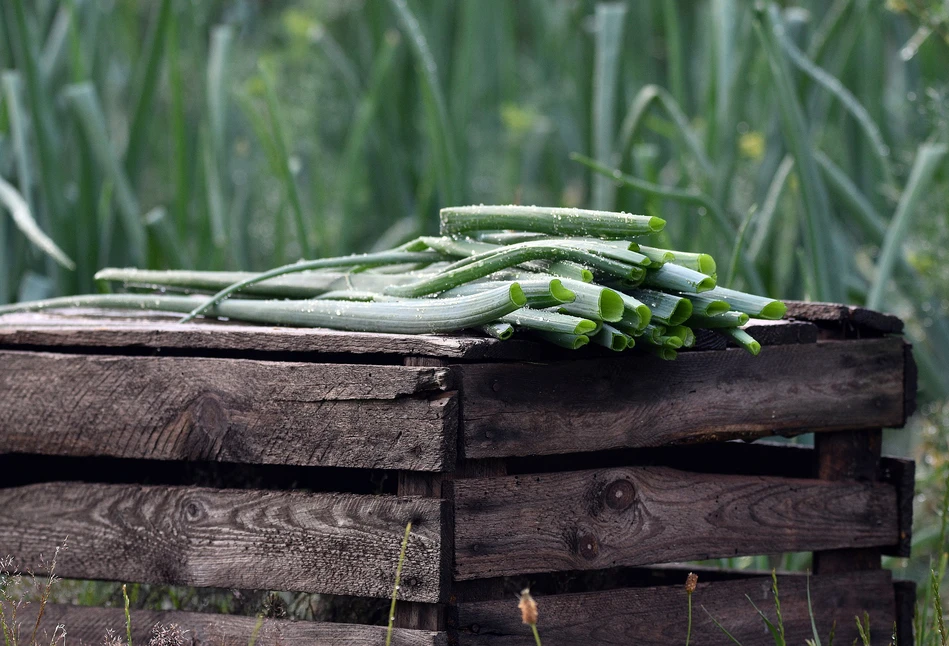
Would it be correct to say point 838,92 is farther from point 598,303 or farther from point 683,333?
point 598,303

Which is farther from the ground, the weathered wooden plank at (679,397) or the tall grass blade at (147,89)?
the tall grass blade at (147,89)

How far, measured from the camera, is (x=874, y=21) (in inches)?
103

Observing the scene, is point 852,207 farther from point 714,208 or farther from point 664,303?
point 664,303

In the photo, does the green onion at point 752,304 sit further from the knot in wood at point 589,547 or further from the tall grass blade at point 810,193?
the tall grass blade at point 810,193

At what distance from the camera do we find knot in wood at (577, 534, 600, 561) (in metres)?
1.22

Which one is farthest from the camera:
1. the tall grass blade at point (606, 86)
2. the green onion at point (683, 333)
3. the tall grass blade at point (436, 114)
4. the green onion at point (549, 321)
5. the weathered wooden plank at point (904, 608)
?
the tall grass blade at point (606, 86)

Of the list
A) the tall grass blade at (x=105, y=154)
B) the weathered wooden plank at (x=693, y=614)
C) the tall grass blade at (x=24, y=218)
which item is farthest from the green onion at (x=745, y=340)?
the tall grass blade at (x=105, y=154)

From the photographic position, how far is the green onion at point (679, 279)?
1.14 m

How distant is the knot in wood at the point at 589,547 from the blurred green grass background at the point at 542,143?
63 centimetres

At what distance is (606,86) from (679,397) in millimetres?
1172

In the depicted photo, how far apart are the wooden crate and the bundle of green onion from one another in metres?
0.05

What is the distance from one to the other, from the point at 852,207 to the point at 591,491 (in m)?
1.08

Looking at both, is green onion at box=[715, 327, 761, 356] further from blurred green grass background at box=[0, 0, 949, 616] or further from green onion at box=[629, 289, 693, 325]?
blurred green grass background at box=[0, 0, 949, 616]

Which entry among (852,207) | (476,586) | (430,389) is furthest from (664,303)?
(852,207)
